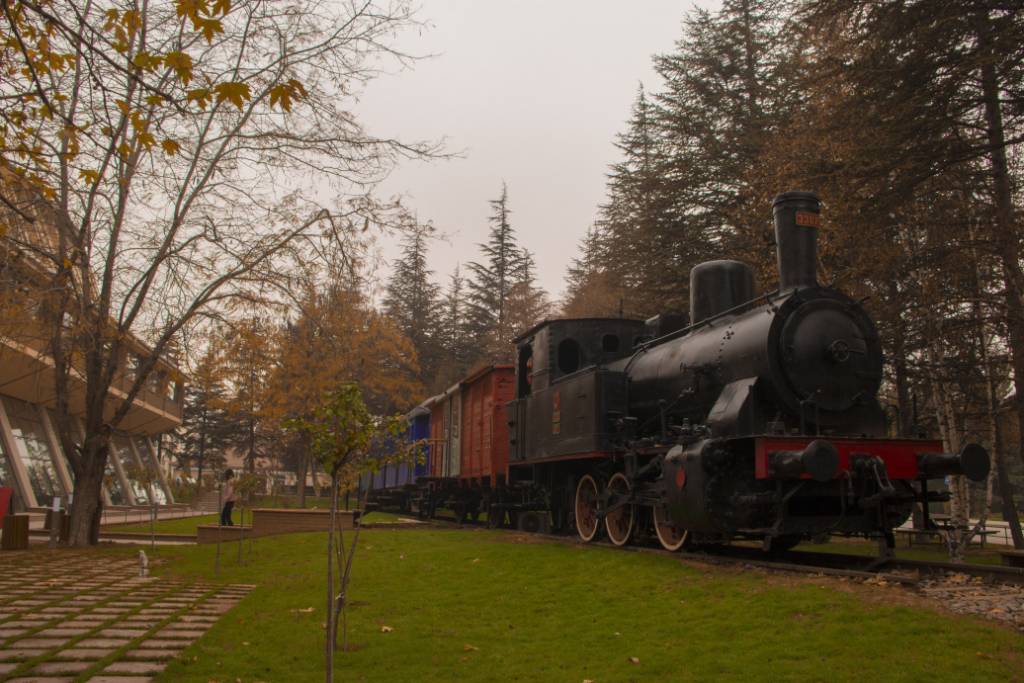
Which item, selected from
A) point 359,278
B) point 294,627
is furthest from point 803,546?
point 294,627

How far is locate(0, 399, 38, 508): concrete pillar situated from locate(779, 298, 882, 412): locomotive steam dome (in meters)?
21.2

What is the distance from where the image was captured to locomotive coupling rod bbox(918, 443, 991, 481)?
8594 millimetres

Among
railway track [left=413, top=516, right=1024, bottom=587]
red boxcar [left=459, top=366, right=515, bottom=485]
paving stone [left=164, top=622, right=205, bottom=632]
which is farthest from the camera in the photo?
red boxcar [left=459, top=366, right=515, bottom=485]

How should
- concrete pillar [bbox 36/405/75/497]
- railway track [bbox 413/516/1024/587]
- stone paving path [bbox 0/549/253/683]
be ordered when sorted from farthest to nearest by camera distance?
concrete pillar [bbox 36/405/75/497]
railway track [bbox 413/516/1024/587]
stone paving path [bbox 0/549/253/683]

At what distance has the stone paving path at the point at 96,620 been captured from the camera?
5559mm

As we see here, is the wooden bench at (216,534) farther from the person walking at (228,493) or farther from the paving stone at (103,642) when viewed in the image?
the paving stone at (103,642)

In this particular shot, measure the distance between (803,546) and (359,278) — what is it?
29.7ft

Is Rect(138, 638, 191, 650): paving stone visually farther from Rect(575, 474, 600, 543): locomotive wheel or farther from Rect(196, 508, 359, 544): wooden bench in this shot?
Rect(196, 508, 359, 544): wooden bench

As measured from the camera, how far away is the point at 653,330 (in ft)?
43.9

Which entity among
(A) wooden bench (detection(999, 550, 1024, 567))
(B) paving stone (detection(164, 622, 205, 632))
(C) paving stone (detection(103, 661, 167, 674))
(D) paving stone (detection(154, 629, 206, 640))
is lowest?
(B) paving stone (detection(164, 622, 205, 632))

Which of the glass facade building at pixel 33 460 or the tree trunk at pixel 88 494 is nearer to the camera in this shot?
the tree trunk at pixel 88 494

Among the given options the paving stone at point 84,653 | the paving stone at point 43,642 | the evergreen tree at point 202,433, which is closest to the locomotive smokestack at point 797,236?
the paving stone at point 84,653

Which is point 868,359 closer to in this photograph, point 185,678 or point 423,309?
point 185,678

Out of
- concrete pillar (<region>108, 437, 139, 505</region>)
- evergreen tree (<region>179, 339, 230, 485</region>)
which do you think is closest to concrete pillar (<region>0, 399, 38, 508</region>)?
concrete pillar (<region>108, 437, 139, 505</region>)
